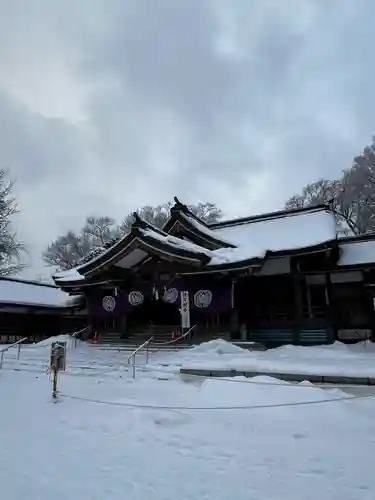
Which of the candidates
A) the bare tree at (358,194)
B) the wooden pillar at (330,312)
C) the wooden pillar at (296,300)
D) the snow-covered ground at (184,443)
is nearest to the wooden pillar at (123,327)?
the wooden pillar at (296,300)

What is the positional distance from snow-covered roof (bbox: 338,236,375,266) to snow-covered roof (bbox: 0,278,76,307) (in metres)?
17.6

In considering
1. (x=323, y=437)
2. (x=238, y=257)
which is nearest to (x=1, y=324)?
(x=238, y=257)

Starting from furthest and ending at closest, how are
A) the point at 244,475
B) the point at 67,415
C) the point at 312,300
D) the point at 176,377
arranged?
the point at 312,300 < the point at 176,377 < the point at 67,415 < the point at 244,475

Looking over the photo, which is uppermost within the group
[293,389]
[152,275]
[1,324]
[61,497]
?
[152,275]

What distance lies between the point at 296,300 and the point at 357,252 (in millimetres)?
3958

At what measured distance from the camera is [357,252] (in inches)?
734

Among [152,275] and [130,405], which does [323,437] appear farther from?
[152,275]

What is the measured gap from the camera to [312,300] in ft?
59.7

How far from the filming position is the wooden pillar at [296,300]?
17000 mm

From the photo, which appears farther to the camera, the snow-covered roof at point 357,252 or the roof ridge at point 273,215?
the roof ridge at point 273,215

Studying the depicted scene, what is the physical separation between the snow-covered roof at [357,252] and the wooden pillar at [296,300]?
73.8 inches

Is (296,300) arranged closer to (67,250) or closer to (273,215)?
(273,215)

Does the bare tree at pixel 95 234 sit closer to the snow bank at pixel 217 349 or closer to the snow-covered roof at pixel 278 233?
the snow-covered roof at pixel 278 233

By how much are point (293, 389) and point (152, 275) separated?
11.2 m
